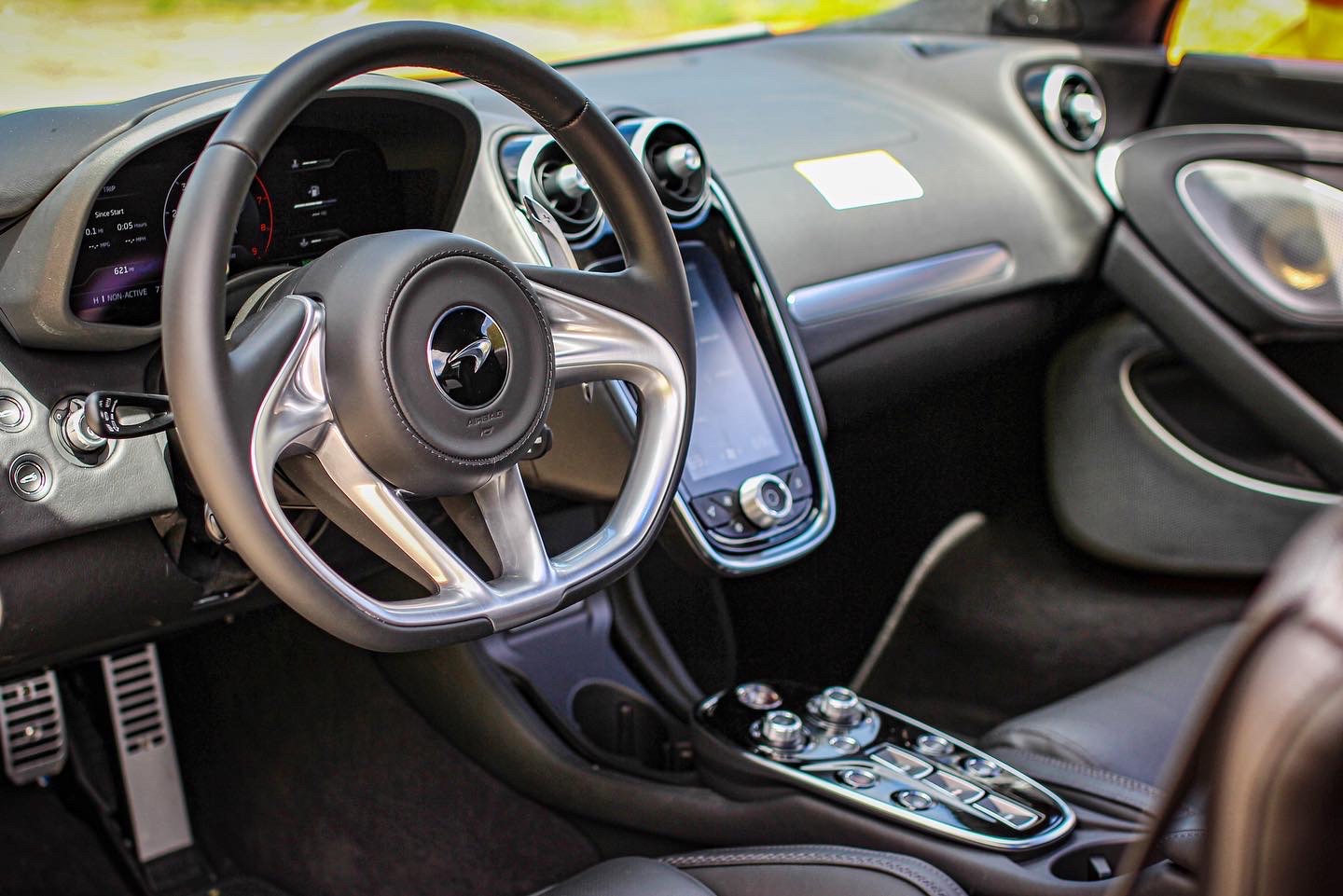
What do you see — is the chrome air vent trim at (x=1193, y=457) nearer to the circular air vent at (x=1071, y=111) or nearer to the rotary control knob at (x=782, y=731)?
the circular air vent at (x=1071, y=111)

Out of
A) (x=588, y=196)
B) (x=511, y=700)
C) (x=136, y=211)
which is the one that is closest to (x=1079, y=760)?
(x=511, y=700)

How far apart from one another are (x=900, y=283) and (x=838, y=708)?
685mm


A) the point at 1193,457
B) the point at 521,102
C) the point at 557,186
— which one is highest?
the point at 521,102

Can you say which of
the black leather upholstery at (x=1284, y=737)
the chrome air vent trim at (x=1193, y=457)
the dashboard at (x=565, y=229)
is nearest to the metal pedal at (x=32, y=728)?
the dashboard at (x=565, y=229)

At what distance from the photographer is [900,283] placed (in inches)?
75.2

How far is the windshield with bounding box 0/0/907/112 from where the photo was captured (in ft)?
4.22

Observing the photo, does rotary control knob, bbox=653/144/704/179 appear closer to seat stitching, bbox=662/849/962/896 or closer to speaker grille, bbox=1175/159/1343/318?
seat stitching, bbox=662/849/962/896

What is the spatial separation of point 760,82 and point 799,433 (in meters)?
0.72

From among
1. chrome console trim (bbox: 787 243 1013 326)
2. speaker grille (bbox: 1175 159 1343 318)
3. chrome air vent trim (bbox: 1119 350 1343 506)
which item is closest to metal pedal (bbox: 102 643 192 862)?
chrome console trim (bbox: 787 243 1013 326)

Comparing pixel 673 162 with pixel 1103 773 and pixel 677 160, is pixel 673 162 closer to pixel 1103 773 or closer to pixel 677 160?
pixel 677 160

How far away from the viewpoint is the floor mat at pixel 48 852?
173 centimetres

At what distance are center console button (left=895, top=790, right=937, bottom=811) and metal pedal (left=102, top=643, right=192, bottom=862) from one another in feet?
3.32

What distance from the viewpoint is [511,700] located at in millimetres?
1638

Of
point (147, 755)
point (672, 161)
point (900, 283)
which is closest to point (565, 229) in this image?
point (672, 161)
